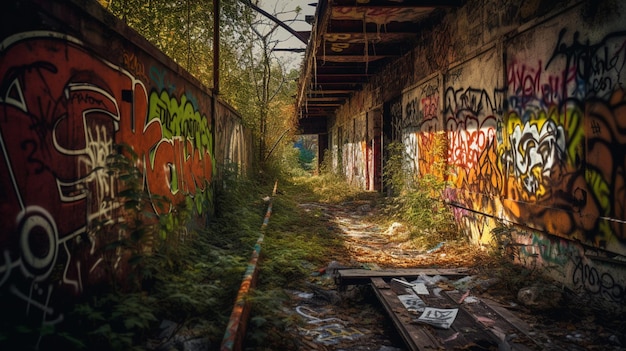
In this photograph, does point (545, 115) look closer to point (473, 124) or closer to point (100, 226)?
point (473, 124)

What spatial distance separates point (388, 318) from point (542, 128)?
2.73 m

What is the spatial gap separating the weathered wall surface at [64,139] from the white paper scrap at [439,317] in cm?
266

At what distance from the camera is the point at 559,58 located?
4.25 meters

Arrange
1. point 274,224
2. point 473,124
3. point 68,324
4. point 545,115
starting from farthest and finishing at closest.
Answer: point 274,224
point 473,124
point 545,115
point 68,324

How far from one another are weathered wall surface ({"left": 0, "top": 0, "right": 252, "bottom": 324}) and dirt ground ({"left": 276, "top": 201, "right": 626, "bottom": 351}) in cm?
174

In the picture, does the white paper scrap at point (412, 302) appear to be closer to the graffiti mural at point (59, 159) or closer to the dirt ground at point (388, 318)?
the dirt ground at point (388, 318)

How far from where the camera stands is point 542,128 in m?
4.60

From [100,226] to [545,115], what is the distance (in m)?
4.50

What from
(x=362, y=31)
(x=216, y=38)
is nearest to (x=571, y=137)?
(x=362, y=31)

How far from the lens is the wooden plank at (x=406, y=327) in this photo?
123 inches

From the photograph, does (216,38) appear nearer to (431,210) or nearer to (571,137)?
(431,210)

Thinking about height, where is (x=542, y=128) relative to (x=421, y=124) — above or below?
below

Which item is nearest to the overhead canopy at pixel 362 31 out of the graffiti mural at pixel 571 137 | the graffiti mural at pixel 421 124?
the graffiti mural at pixel 421 124

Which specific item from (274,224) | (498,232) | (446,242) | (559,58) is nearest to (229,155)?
(274,224)
